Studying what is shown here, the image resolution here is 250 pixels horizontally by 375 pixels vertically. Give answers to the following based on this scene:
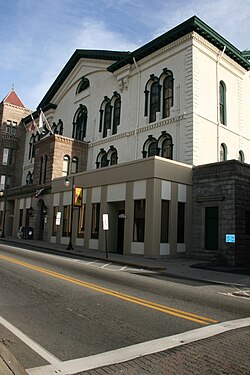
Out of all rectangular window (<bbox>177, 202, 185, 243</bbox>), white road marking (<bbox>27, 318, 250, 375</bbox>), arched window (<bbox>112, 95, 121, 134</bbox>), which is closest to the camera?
white road marking (<bbox>27, 318, 250, 375</bbox>)

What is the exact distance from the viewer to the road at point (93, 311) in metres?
5.16

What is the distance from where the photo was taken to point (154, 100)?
88.0 ft

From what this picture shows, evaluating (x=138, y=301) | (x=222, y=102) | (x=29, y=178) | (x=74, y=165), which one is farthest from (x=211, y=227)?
(x=29, y=178)

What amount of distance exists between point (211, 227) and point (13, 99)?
39081 millimetres

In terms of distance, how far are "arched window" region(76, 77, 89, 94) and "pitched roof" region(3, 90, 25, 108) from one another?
53.2 ft

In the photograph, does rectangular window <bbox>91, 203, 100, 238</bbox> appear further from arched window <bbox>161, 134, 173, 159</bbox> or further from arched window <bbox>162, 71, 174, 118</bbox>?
arched window <bbox>162, 71, 174, 118</bbox>

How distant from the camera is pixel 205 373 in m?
4.20

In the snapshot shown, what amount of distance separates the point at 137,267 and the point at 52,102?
1180 inches

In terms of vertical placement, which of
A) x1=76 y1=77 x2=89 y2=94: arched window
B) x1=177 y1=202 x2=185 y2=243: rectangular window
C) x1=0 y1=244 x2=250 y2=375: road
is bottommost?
x1=0 y1=244 x2=250 y2=375: road

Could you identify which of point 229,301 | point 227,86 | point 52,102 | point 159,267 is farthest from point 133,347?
point 52,102

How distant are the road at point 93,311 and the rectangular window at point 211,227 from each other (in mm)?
9078

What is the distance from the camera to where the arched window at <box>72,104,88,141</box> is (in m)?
Result: 34.8

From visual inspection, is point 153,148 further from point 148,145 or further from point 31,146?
point 31,146

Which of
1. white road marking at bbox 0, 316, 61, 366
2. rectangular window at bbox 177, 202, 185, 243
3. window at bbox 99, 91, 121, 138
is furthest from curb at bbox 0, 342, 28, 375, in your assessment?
window at bbox 99, 91, 121, 138
